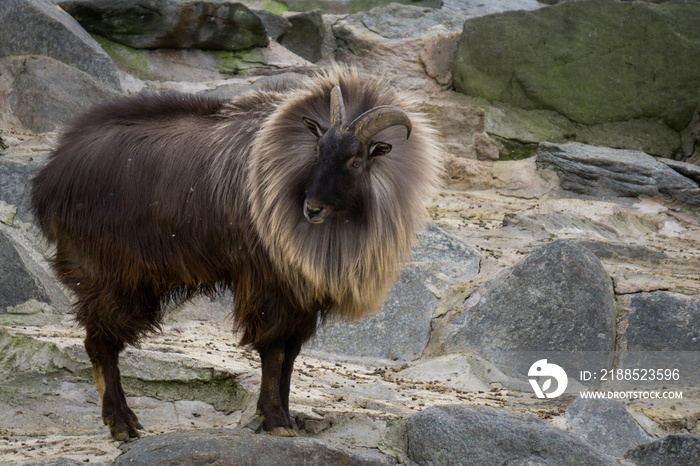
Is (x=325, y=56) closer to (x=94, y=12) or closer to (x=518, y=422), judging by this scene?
(x=94, y=12)

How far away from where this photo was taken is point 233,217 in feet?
14.7

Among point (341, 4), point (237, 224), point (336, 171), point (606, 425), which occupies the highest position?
point (341, 4)

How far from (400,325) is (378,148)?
8.11ft

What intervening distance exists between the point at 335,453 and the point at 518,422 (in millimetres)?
1107

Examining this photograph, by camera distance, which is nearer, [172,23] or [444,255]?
[444,255]

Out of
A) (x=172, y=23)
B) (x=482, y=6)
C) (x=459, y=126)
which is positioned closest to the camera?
(x=459, y=126)

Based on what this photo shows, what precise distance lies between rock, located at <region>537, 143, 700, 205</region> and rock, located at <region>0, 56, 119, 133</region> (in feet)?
16.5

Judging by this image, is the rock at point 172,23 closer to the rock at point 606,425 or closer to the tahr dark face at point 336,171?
the tahr dark face at point 336,171

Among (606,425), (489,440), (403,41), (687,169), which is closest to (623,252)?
(687,169)

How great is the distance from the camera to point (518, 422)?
4.49 m

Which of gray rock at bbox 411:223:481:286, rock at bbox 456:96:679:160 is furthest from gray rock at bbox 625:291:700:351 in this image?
rock at bbox 456:96:679:160

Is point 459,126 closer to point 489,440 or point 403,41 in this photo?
point 403,41

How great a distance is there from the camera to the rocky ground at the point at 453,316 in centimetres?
448

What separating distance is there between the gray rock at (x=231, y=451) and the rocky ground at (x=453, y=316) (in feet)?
0.04
